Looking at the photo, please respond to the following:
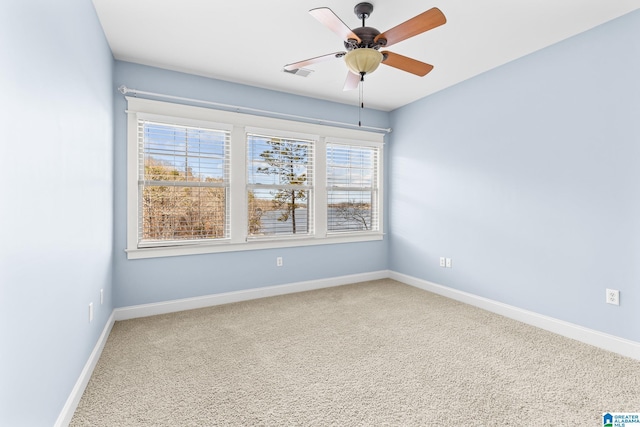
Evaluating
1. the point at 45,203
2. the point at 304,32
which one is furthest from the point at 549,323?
the point at 45,203

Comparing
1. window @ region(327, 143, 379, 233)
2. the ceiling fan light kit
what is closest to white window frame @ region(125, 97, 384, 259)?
window @ region(327, 143, 379, 233)

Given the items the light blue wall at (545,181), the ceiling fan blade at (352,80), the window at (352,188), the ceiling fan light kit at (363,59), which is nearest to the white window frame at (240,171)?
the window at (352,188)

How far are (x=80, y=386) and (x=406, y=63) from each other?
309 centimetres

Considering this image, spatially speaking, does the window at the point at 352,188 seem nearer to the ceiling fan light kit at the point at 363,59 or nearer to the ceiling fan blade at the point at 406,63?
the ceiling fan blade at the point at 406,63

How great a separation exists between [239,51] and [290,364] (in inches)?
111

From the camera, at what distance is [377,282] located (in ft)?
15.0

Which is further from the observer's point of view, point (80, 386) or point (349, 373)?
point (349, 373)

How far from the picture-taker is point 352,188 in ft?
15.2

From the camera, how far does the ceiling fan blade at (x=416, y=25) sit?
180 cm

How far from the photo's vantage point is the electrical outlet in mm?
2467

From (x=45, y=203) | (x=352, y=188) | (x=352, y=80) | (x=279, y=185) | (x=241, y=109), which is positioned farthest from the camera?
(x=352, y=188)

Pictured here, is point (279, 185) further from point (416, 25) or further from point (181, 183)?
point (416, 25)

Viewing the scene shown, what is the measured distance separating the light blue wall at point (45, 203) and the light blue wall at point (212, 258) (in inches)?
35.9

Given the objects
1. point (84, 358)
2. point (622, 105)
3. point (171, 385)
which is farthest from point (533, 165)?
point (84, 358)
